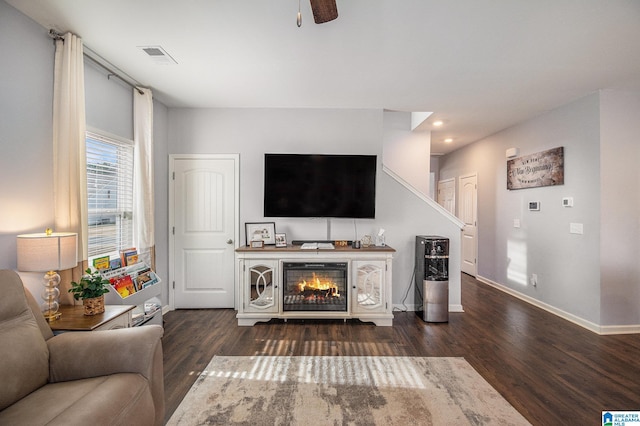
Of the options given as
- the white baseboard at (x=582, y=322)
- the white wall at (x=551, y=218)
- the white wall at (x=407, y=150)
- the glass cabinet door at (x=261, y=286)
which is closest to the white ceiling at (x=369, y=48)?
the white wall at (x=551, y=218)

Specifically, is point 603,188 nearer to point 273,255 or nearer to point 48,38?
point 273,255

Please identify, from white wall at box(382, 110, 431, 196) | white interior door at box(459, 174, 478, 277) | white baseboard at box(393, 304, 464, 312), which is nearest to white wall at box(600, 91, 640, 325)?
white baseboard at box(393, 304, 464, 312)

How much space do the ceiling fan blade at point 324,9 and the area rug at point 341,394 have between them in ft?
7.81

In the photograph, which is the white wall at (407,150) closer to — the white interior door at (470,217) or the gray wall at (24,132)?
the white interior door at (470,217)

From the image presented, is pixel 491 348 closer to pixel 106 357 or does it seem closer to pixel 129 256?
pixel 106 357

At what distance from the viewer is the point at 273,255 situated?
3.38m

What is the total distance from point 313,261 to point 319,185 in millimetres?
943

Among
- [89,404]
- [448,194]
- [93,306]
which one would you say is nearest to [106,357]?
[89,404]

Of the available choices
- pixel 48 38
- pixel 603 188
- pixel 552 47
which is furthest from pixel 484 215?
pixel 48 38

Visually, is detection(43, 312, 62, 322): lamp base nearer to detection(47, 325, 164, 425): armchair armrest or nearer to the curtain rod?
detection(47, 325, 164, 425): armchair armrest

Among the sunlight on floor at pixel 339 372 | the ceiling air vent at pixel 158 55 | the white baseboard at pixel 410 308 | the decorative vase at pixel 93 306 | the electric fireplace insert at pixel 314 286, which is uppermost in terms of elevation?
the ceiling air vent at pixel 158 55

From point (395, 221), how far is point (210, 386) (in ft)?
9.22

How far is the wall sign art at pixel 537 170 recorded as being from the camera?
3.75m

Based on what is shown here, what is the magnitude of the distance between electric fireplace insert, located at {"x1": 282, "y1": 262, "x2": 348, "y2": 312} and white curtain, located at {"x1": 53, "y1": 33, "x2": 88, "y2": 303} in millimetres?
1966
